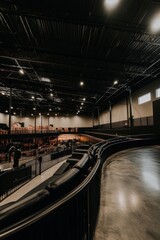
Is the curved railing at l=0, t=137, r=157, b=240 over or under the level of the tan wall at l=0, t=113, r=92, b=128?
under

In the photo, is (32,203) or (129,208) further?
(129,208)

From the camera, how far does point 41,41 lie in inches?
241

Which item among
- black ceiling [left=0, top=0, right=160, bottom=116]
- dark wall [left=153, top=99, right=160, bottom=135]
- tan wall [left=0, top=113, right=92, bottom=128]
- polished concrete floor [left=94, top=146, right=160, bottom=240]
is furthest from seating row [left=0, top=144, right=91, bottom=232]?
tan wall [left=0, top=113, right=92, bottom=128]

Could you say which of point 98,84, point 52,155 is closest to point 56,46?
point 98,84

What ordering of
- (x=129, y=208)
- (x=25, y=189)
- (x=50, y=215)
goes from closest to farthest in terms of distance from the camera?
(x=50, y=215), (x=129, y=208), (x=25, y=189)

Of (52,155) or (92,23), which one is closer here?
(92,23)

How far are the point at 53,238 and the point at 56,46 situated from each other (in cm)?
694

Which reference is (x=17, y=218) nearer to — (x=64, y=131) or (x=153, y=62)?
(x=153, y=62)

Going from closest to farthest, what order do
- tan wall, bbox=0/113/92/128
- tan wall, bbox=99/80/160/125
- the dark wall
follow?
the dark wall, tan wall, bbox=99/80/160/125, tan wall, bbox=0/113/92/128

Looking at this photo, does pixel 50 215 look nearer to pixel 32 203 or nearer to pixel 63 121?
pixel 32 203

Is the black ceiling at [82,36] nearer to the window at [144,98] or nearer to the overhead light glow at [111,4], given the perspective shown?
the overhead light glow at [111,4]

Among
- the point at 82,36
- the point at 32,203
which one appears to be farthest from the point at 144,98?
the point at 32,203

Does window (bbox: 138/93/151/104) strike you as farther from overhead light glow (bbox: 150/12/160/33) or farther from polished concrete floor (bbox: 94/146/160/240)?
polished concrete floor (bbox: 94/146/160/240)

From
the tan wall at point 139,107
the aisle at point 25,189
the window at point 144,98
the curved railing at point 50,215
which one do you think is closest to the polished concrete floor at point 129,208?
the curved railing at point 50,215
